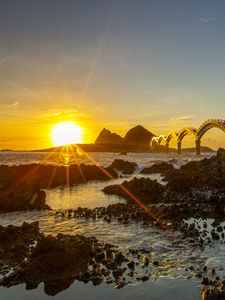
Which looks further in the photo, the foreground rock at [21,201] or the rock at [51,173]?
the rock at [51,173]

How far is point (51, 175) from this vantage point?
6156 centimetres

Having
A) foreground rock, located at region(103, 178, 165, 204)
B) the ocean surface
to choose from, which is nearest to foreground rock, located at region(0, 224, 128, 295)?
the ocean surface

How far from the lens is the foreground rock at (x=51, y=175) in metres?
55.9

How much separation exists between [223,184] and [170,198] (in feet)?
36.5

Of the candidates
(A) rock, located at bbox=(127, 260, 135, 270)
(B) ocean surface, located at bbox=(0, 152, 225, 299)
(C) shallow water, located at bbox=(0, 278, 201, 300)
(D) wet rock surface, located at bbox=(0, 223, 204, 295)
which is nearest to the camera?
(C) shallow water, located at bbox=(0, 278, 201, 300)

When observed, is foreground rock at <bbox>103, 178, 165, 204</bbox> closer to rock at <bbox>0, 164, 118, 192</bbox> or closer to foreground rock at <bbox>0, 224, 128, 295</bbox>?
rock at <bbox>0, 164, 118, 192</bbox>

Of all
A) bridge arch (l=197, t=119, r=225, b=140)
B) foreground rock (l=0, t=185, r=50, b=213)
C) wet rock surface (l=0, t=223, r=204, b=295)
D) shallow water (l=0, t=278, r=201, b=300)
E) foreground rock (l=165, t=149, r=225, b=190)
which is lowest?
shallow water (l=0, t=278, r=201, b=300)

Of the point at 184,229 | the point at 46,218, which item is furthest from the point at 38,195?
the point at 184,229

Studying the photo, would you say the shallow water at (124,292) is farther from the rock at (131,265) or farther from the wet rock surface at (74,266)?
the rock at (131,265)

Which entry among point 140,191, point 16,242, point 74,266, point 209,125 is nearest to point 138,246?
point 74,266

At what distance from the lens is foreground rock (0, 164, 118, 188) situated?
5588 centimetres

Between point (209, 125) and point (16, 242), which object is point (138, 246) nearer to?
point (16, 242)

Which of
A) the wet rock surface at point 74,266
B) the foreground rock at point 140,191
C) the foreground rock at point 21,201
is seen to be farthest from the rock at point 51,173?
the wet rock surface at point 74,266

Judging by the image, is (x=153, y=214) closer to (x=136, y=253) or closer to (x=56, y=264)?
(x=136, y=253)
